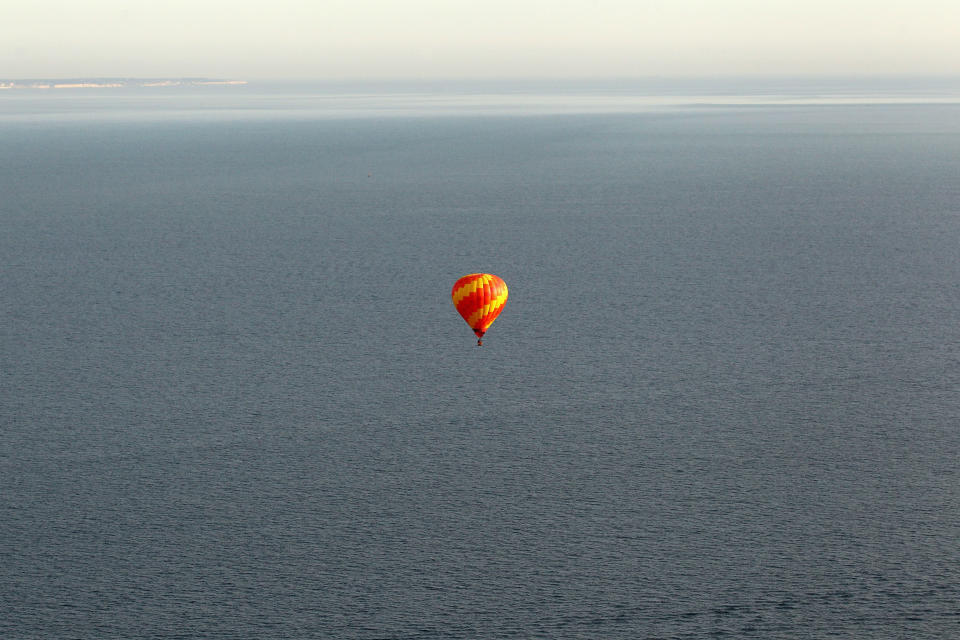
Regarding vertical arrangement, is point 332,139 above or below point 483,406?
above

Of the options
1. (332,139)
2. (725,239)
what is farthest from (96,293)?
(332,139)

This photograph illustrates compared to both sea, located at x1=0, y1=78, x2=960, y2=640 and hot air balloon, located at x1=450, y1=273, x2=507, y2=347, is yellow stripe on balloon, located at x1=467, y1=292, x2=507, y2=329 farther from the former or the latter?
sea, located at x1=0, y1=78, x2=960, y2=640

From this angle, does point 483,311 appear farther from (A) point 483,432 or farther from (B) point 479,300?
(A) point 483,432

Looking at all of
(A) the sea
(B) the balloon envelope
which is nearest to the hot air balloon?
(B) the balloon envelope

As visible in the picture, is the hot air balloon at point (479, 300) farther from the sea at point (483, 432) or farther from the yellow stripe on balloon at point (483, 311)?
the sea at point (483, 432)

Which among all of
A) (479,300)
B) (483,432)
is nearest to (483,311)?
(479,300)

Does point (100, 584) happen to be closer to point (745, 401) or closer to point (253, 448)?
Answer: point (253, 448)
